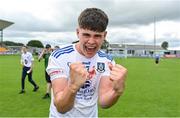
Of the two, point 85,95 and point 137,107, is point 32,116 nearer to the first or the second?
point 137,107

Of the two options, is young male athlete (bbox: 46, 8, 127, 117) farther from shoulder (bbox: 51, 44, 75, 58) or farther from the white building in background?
the white building in background

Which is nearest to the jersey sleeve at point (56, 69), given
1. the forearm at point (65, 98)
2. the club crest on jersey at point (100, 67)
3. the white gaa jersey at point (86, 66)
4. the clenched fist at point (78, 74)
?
the white gaa jersey at point (86, 66)

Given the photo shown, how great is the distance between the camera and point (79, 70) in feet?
10.1

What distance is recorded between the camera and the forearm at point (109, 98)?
138 inches

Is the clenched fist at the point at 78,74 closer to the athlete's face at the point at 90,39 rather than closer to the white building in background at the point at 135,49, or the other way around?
the athlete's face at the point at 90,39

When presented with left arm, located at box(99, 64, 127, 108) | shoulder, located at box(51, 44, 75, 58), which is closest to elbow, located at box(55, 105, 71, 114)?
left arm, located at box(99, 64, 127, 108)

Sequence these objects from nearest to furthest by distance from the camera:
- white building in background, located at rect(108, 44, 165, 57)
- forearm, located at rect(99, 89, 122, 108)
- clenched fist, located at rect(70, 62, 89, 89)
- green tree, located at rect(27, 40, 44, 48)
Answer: clenched fist, located at rect(70, 62, 89, 89) → forearm, located at rect(99, 89, 122, 108) → white building in background, located at rect(108, 44, 165, 57) → green tree, located at rect(27, 40, 44, 48)

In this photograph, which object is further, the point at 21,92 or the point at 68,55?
the point at 21,92

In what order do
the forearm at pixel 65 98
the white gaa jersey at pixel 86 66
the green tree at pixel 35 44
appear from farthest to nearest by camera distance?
the green tree at pixel 35 44, the white gaa jersey at pixel 86 66, the forearm at pixel 65 98

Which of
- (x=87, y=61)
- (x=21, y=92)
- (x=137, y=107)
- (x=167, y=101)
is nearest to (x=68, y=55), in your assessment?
(x=87, y=61)

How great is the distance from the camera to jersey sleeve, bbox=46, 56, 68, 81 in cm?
359

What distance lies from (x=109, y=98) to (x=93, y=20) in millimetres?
737

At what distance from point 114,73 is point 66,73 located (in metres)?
0.56

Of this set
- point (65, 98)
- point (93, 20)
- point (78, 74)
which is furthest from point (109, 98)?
point (93, 20)
